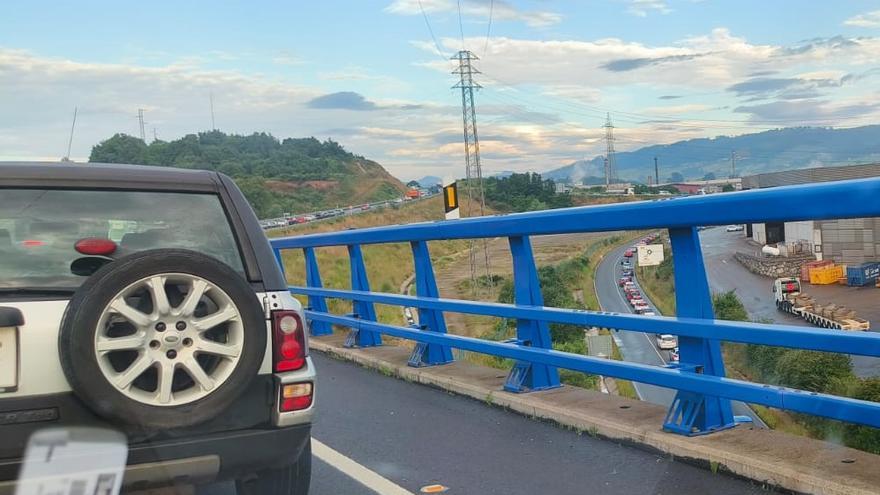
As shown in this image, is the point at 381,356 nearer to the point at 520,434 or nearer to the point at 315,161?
the point at 520,434

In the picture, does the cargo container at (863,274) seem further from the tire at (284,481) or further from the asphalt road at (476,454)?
the tire at (284,481)

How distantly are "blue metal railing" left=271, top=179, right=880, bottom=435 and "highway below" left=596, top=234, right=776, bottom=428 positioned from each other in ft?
0.79

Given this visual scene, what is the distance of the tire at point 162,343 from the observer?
3.22 meters

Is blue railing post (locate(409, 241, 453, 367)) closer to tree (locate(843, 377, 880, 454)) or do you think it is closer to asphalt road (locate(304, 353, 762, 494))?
asphalt road (locate(304, 353, 762, 494))

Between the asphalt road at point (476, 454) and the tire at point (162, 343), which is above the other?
the tire at point (162, 343)

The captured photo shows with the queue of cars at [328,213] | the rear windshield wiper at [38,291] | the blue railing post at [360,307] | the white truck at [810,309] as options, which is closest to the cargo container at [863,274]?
the white truck at [810,309]

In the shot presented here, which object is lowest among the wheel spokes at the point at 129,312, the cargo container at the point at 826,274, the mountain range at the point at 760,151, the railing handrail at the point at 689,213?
the cargo container at the point at 826,274

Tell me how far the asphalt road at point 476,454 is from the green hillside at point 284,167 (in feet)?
34.2

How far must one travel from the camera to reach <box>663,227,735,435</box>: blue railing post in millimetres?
4855

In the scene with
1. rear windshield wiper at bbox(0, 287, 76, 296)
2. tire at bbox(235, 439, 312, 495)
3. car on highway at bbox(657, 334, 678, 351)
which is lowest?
tire at bbox(235, 439, 312, 495)

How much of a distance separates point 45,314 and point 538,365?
401 centimetres

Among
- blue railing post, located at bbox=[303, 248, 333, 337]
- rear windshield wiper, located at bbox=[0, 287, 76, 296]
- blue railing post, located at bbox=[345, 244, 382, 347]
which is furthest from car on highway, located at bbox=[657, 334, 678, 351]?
blue railing post, located at bbox=[303, 248, 333, 337]

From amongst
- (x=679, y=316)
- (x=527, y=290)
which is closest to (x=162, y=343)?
(x=679, y=316)

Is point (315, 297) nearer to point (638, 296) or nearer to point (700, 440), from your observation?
point (638, 296)
